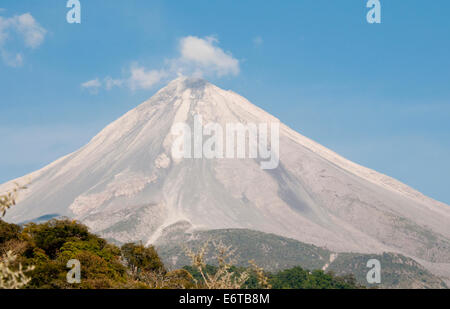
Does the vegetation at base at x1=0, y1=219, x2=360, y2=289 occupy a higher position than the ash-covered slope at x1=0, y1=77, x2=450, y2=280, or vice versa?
the ash-covered slope at x1=0, y1=77, x2=450, y2=280

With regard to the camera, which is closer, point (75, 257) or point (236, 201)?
point (75, 257)

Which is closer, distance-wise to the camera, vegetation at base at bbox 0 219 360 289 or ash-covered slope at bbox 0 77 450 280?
vegetation at base at bbox 0 219 360 289

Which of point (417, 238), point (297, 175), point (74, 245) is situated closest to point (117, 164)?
point (297, 175)

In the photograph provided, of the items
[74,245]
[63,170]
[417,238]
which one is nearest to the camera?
[74,245]

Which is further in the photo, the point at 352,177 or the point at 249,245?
the point at 352,177

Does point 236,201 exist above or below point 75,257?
above

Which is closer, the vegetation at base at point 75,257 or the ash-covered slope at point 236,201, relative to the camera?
the vegetation at base at point 75,257

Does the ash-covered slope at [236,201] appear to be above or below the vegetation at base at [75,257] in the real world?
above
